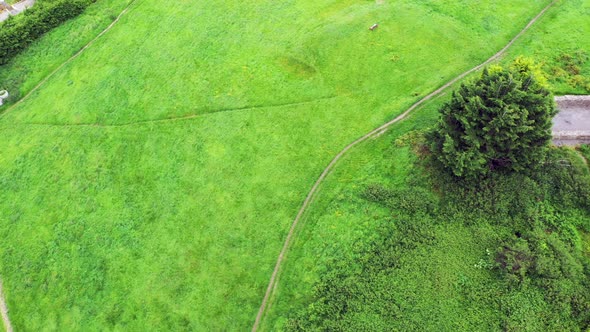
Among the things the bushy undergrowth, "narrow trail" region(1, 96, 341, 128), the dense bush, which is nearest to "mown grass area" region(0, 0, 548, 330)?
"narrow trail" region(1, 96, 341, 128)

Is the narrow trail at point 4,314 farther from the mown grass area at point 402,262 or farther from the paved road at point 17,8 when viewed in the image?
the paved road at point 17,8

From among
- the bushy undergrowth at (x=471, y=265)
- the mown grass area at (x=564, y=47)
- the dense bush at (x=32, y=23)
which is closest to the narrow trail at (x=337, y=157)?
the mown grass area at (x=564, y=47)

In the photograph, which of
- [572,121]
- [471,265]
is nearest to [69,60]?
[471,265]

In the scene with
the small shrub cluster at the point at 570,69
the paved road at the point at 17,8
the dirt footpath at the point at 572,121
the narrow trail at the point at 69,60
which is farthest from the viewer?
the paved road at the point at 17,8

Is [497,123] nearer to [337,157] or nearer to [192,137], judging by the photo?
[337,157]

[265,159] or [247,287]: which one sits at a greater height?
[265,159]

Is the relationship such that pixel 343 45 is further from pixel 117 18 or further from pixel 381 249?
pixel 117 18

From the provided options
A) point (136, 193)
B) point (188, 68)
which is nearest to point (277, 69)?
point (188, 68)

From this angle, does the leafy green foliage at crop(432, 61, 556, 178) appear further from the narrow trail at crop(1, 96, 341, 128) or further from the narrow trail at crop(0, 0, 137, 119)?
the narrow trail at crop(0, 0, 137, 119)

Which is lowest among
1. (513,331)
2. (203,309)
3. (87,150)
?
(513,331)
